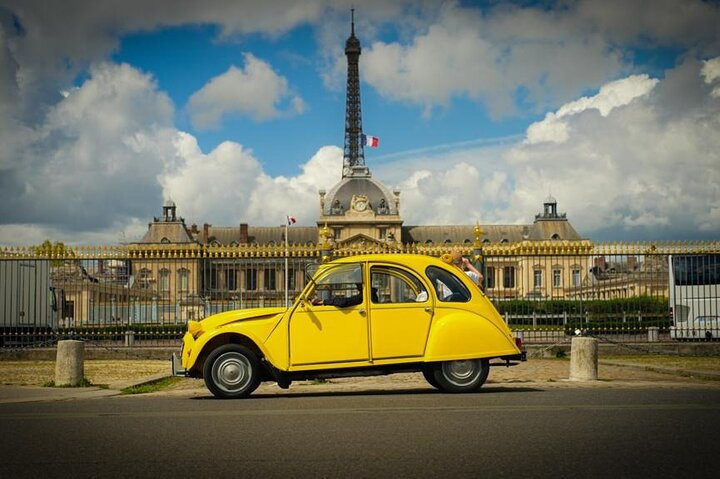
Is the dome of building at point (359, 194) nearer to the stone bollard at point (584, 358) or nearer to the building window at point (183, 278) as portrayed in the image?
the building window at point (183, 278)

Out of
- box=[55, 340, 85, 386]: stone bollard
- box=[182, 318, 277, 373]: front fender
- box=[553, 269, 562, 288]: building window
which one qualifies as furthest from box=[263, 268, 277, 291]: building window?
box=[182, 318, 277, 373]: front fender

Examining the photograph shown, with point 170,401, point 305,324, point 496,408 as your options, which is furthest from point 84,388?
point 496,408

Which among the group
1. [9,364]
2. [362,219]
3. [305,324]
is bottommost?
[9,364]

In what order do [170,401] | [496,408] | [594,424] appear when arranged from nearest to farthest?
[594,424]
[496,408]
[170,401]

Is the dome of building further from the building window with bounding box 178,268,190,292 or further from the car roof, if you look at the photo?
the car roof

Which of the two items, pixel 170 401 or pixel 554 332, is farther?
pixel 554 332

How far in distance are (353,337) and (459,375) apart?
1400 mm

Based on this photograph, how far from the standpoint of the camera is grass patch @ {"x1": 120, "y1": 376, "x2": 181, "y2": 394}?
12.5 meters

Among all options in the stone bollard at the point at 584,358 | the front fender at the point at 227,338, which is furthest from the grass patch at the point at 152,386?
the stone bollard at the point at 584,358

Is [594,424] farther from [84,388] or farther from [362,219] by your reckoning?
[362,219]

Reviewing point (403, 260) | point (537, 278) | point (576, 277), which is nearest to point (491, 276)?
point (537, 278)

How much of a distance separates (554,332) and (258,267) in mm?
7779

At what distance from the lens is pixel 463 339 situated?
10.7 meters

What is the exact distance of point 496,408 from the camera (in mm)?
8883
